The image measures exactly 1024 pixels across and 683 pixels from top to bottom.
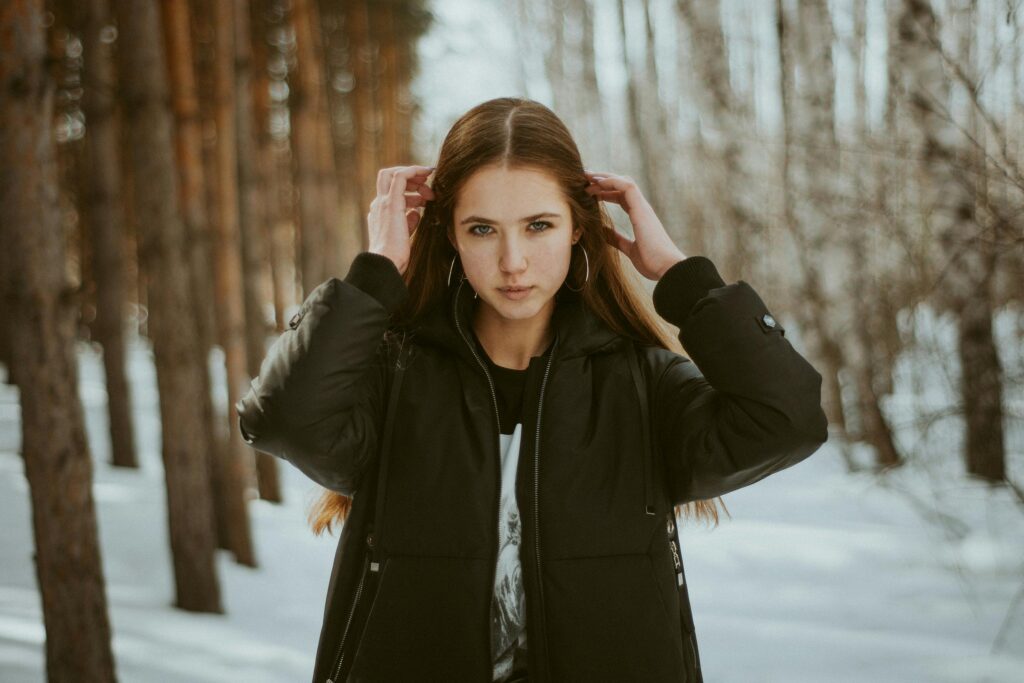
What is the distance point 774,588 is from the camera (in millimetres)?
5625

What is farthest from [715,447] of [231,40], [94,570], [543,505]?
[231,40]

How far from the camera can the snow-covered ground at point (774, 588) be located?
4.34 meters

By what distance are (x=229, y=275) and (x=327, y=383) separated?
Answer: 19.8 ft

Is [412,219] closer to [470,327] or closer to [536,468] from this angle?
[470,327]

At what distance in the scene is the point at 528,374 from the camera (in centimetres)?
196

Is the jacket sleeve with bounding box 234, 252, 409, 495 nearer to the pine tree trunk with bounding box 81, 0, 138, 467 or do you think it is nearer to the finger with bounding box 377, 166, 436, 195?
the finger with bounding box 377, 166, 436, 195

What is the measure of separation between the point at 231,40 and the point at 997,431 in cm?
664

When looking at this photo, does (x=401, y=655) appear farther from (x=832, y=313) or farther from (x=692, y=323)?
(x=832, y=313)

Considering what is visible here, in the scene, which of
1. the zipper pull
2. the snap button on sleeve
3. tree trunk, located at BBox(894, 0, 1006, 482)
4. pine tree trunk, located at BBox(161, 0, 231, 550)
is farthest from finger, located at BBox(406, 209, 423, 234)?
pine tree trunk, located at BBox(161, 0, 231, 550)

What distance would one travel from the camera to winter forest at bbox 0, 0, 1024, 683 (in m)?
3.50

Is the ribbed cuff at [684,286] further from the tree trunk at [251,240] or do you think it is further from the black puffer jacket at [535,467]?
the tree trunk at [251,240]

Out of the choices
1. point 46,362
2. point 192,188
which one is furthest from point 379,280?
point 192,188

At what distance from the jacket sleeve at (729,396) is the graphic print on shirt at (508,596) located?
38cm

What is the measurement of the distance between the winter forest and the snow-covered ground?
28 millimetres
